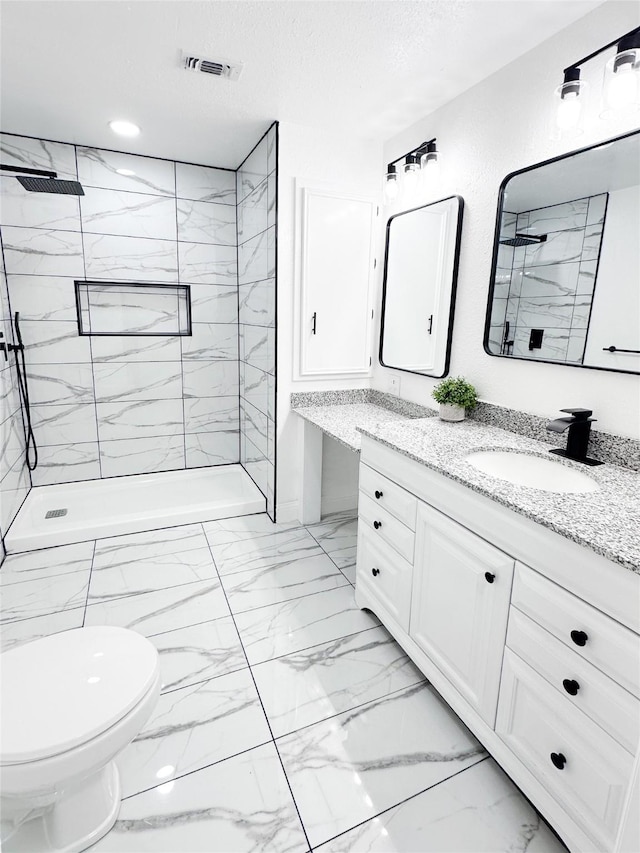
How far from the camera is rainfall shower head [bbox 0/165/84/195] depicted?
97.7 inches

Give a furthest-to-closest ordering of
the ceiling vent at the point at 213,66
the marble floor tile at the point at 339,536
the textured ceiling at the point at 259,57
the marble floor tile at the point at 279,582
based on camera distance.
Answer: the marble floor tile at the point at 339,536 → the marble floor tile at the point at 279,582 → the ceiling vent at the point at 213,66 → the textured ceiling at the point at 259,57

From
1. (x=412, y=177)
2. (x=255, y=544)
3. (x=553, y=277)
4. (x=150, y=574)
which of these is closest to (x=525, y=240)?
(x=553, y=277)

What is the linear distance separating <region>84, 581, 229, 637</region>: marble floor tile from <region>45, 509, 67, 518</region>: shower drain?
3.36ft

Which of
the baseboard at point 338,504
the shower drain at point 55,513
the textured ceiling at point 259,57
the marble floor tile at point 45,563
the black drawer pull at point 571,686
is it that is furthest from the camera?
the baseboard at point 338,504

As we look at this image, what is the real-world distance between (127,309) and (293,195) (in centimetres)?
154

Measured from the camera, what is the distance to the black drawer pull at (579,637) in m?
1.06

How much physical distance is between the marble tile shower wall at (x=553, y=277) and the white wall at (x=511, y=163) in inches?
3.8

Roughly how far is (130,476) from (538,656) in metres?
3.13

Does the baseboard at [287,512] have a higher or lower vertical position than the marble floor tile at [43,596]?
higher

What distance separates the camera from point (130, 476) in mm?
3562

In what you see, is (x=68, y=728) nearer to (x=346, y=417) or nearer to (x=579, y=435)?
(x=579, y=435)

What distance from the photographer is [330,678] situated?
1780 millimetres

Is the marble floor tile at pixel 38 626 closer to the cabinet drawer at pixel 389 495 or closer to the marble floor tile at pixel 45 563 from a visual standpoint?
the marble floor tile at pixel 45 563

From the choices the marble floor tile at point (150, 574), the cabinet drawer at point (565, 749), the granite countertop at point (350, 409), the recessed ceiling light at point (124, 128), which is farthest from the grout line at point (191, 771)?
the recessed ceiling light at point (124, 128)
